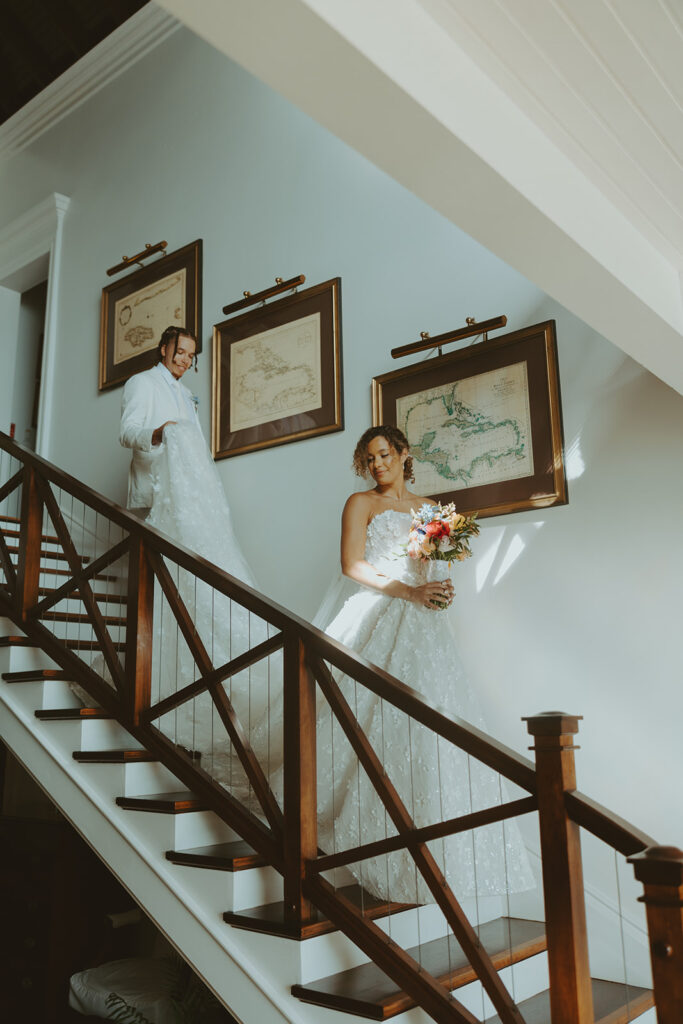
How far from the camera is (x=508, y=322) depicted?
14.5 ft

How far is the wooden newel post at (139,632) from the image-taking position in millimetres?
3770

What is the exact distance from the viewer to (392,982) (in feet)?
9.35

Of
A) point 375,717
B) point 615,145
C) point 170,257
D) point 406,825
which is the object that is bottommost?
point 406,825

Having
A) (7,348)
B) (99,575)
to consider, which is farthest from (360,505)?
(7,348)

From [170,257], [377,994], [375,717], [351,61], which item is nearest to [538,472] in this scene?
[375,717]

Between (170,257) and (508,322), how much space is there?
2924mm

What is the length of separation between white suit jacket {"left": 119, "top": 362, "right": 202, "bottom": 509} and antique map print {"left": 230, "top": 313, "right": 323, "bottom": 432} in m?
0.64

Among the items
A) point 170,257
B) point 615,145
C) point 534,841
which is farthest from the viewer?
point 170,257

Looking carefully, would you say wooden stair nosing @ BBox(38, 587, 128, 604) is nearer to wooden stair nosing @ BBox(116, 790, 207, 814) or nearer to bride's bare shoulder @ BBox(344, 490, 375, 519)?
wooden stair nosing @ BBox(116, 790, 207, 814)

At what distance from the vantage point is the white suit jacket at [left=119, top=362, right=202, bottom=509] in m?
4.74

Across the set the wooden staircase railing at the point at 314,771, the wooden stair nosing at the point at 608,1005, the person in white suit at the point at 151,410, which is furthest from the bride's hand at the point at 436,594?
the person in white suit at the point at 151,410

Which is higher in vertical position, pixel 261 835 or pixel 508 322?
pixel 508 322

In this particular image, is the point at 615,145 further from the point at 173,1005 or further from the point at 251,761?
the point at 173,1005

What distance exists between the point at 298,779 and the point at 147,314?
436 cm
